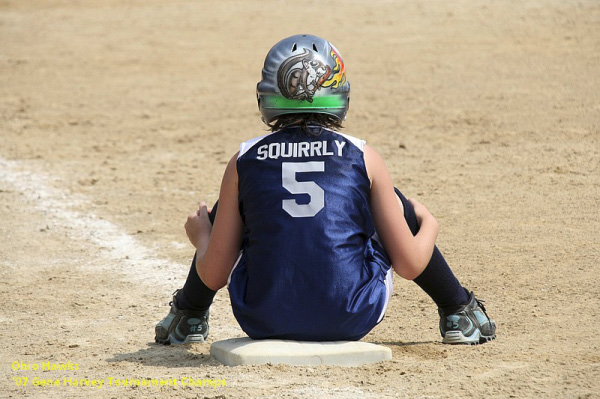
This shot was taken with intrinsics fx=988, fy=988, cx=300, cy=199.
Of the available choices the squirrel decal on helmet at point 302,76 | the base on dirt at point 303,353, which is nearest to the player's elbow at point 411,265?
the base on dirt at point 303,353

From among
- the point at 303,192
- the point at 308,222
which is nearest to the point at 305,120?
the point at 303,192

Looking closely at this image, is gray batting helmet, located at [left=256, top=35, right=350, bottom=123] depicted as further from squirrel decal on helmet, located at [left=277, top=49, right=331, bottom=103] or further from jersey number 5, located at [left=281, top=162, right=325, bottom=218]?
jersey number 5, located at [left=281, top=162, right=325, bottom=218]

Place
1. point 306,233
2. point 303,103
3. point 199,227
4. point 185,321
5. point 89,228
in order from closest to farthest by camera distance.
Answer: point 306,233, point 303,103, point 199,227, point 185,321, point 89,228

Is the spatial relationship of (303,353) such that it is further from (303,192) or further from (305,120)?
(305,120)

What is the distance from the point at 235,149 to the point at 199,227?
4.69 metres

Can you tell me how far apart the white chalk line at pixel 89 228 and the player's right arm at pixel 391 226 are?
6.71 feet

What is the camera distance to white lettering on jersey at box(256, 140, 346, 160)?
3.46 m

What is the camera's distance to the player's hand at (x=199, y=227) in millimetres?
3736

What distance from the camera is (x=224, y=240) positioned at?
11.7 feet

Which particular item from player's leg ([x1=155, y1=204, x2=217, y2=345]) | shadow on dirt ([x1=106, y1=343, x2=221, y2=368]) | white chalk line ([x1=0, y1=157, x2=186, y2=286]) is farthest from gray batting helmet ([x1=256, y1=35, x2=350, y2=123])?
white chalk line ([x1=0, y1=157, x2=186, y2=286])

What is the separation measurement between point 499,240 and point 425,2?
28.4 ft

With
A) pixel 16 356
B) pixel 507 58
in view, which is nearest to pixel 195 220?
pixel 16 356

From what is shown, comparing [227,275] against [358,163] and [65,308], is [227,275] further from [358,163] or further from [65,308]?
[65,308]

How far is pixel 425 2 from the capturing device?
1377cm
